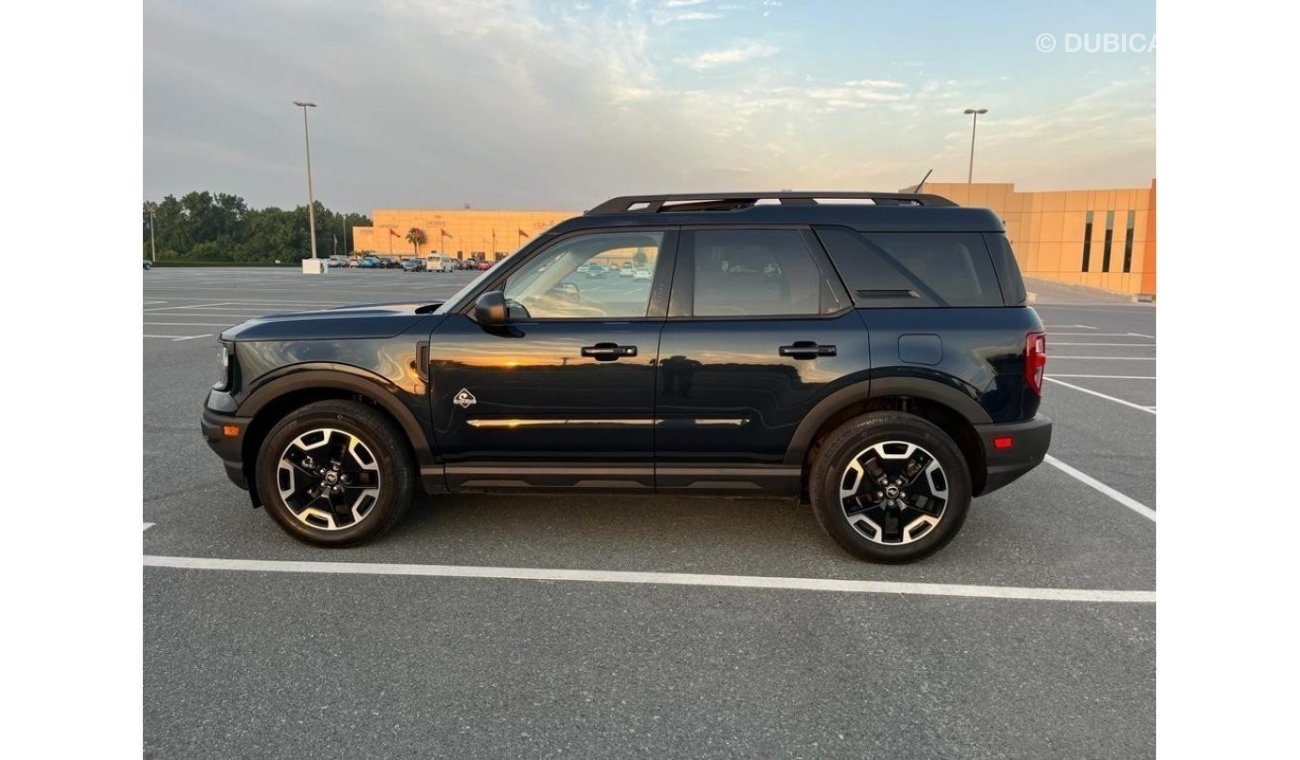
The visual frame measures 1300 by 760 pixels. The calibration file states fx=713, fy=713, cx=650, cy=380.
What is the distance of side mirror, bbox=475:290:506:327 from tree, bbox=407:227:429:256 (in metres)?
112

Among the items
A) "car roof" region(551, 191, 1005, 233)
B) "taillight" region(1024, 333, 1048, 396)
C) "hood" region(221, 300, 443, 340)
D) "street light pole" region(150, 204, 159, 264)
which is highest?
"street light pole" region(150, 204, 159, 264)

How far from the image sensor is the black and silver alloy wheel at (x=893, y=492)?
3770 mm

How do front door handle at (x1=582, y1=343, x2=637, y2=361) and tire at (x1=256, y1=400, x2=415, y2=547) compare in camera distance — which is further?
tire at (x1=256, y1=400, x2=415, y2=547)

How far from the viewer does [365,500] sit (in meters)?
3.99

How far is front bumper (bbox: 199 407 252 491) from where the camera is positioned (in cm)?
395

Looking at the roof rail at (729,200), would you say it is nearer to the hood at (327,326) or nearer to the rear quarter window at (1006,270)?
the rear quarter window at (1006,270)

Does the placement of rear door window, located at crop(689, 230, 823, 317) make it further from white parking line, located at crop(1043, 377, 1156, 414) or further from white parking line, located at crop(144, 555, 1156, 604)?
white parking line, located at crop(1043, 377, 1156, 414)

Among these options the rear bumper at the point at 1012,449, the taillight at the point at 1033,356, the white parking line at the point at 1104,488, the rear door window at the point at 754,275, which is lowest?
the white parking line at the point at 1104,488

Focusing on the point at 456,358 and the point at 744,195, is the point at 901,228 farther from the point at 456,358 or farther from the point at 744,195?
the point at 456,358

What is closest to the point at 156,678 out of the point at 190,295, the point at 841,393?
the point at 841,393

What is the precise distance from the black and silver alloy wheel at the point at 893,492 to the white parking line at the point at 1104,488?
1.85m

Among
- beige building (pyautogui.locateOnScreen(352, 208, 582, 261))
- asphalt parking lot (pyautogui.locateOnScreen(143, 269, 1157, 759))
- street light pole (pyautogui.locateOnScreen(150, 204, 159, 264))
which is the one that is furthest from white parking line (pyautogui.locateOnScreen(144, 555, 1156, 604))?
street light pole (pyautogui.locateOnScreen(150, 204, 159, 264))

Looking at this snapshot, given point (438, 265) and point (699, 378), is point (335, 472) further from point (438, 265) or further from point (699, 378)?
point (438, 265)

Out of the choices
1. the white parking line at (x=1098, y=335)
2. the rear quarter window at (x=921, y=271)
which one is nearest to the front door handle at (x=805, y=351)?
the rear quarter window at (x=921, y=271)
